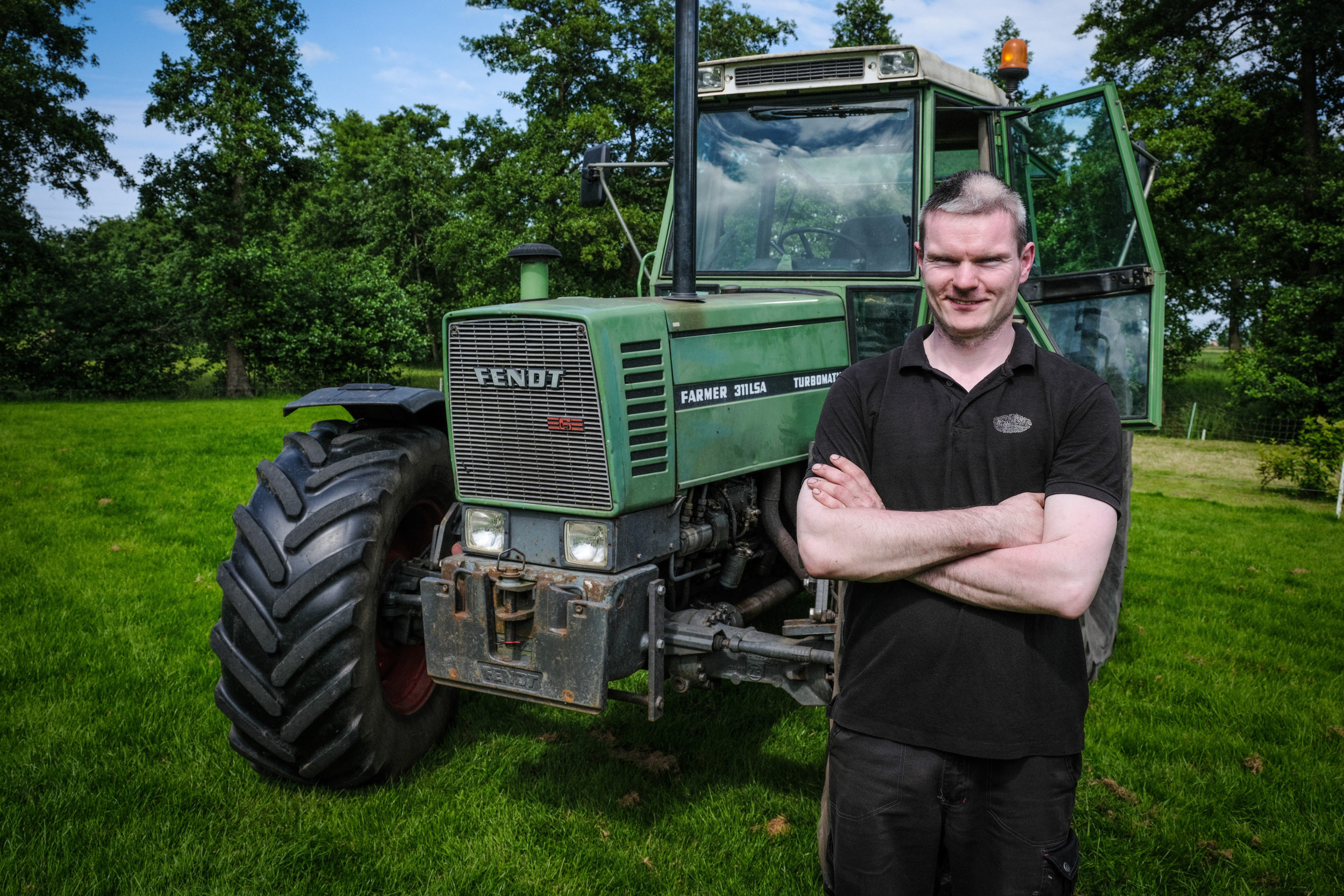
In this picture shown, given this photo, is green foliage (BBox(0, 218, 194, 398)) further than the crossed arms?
Yes

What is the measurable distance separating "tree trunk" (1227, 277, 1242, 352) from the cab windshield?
21.5 metres

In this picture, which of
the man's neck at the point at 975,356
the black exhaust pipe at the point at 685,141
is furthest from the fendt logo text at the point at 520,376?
the man's neck at the point at 975,356

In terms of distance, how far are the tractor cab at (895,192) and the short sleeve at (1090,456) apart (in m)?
2.16

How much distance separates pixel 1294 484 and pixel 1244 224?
9.84 meters

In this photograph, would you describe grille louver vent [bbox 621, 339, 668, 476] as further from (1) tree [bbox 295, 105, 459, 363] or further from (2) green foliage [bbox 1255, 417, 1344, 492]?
(1) tree [bbox 295, 105, 459, 363]

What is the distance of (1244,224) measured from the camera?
66.5ft

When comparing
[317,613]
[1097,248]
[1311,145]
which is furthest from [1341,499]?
[1311,145]

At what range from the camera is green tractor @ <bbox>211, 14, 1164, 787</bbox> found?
10.3ft

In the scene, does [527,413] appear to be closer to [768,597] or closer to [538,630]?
[538,630]

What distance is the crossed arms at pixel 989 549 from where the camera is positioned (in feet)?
6.44

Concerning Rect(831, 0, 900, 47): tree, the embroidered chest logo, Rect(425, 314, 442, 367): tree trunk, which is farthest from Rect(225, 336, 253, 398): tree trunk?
the embroidered chest logo

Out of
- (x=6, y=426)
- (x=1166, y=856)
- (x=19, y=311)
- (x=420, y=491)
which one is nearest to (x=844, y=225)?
(x=420, y=491)

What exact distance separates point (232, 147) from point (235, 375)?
245 inches

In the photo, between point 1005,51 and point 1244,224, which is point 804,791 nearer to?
point 1005,51
